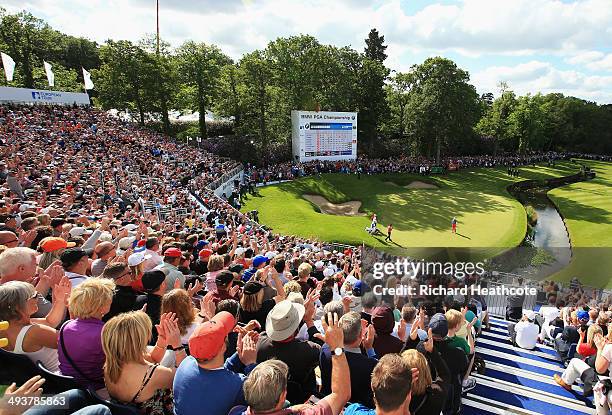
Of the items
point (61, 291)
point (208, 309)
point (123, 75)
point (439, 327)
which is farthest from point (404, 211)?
point (123, 75)

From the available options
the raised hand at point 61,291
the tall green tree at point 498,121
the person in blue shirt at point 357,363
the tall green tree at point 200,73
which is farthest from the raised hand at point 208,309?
the tall green tree at point 498,121

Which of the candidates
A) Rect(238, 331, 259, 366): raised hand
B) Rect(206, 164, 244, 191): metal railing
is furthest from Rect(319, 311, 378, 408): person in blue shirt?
Rect(206, 164, 244, 191): metal railing

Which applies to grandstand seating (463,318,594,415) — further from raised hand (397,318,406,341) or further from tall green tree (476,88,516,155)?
tall green tree (476,88,516,155)

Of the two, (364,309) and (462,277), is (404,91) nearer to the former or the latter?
(462,277)

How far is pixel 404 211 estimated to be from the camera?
3644 cm

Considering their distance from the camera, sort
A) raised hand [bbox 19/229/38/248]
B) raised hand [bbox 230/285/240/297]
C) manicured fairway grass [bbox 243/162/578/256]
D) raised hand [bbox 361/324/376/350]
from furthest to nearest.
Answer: manicured fairway grass [bbox 243/162/578/256]
raised hand [bbox 19/229/38/248]
raised hand [bbox 230/285/240/297]
raised hand [bbox 361/324/376/350]

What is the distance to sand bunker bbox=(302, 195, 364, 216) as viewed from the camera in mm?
35694

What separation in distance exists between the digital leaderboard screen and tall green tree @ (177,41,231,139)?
13534mm

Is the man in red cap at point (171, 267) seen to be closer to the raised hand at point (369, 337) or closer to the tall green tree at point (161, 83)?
the raised hand at point (369, 337)

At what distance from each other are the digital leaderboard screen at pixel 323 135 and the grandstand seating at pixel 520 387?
36.5 meters

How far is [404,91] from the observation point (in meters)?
65.6

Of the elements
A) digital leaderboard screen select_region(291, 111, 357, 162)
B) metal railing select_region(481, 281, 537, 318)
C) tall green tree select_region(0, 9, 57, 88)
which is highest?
tall green tree select_region(0, 9, 57, 88)

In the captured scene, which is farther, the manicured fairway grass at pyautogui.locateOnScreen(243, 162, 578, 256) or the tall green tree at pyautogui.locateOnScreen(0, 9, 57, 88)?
the tall green tree at pyautogui.locateOnScreen(0, 9, 57, 88)

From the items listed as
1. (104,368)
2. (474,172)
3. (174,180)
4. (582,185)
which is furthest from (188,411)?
(582,185)
